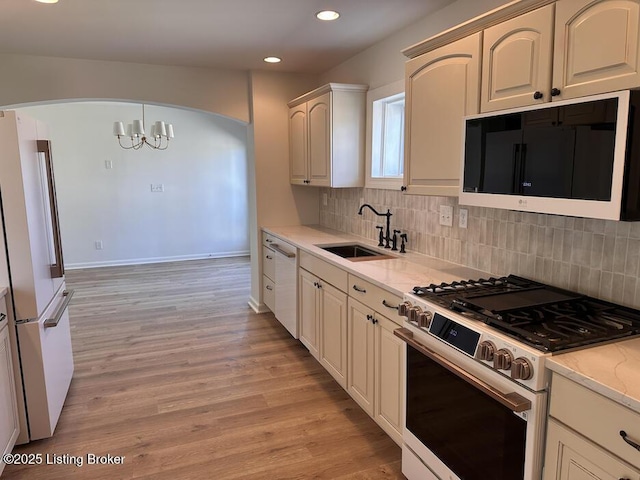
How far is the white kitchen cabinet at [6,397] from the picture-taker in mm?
2143

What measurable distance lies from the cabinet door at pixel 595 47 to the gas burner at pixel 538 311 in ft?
2.59

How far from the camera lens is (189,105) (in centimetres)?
425

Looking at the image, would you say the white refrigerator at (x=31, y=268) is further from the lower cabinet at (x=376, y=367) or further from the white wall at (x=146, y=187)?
the white wall at (x=146, y=187)

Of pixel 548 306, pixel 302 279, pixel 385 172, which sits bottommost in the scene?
pixel 302 279

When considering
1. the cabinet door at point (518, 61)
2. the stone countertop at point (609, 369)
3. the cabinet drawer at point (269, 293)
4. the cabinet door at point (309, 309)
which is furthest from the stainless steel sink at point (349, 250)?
the stone countertop at point (609, 369)

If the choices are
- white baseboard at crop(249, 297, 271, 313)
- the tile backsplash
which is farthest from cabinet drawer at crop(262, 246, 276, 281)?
the tile backsplash

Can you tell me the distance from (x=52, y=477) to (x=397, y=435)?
173 cm

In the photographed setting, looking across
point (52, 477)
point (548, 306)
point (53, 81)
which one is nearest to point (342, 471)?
point (548, 306)

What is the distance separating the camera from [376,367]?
2.37 meters

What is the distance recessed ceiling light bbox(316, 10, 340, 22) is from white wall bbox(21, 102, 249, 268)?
473 cm

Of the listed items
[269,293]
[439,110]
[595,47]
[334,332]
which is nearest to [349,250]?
[334,332]

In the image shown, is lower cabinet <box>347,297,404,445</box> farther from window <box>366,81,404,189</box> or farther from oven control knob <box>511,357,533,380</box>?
window <box>366,81,404,189</box>

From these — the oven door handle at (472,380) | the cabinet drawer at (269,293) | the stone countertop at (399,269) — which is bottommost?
the cabinet drawer at (269,293)

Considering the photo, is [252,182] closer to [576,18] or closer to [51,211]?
[51,211]
